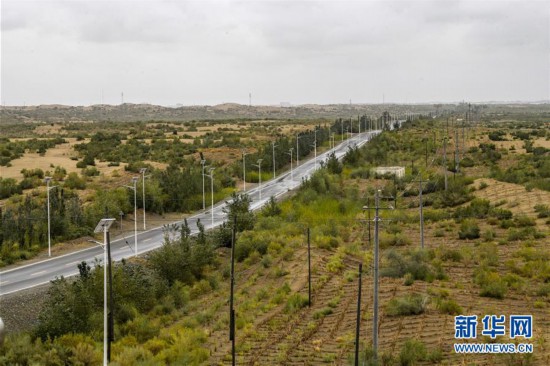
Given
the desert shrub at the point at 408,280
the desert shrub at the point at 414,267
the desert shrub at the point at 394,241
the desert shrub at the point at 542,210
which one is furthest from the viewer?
the desert shrub at the point at 542,210

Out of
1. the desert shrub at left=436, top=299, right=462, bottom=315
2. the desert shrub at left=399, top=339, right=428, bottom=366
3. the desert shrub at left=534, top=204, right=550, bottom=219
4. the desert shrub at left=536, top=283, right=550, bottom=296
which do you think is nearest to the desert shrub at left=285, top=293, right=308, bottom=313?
the desert shrub at left=436, top=299, right=462, bottom=315

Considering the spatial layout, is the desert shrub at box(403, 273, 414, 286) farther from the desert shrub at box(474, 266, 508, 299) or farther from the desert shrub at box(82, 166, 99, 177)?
the desert shrub at box(82, 166, 99, 177)

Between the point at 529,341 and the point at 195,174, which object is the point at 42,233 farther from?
the point at 529,341

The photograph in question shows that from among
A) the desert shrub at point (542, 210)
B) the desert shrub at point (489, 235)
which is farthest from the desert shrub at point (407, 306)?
the desert shrub at point (542, 210)

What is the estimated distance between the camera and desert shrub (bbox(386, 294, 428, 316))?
28.8m

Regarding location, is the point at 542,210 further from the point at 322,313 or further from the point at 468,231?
the point at 322,313

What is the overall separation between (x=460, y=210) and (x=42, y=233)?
111 ft

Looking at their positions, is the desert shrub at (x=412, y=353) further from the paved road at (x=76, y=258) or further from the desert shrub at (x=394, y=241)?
the desert shrub at (x=394, y=241)

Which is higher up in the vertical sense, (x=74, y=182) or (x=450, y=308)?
(x=74, y=182)

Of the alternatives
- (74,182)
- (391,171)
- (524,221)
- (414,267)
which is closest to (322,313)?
(414,267)

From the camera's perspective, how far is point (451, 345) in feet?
79.9

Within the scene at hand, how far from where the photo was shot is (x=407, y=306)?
28.8m

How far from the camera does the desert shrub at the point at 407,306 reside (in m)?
28.8

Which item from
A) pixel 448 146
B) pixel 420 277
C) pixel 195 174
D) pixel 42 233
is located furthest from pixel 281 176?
pixel 420 277
